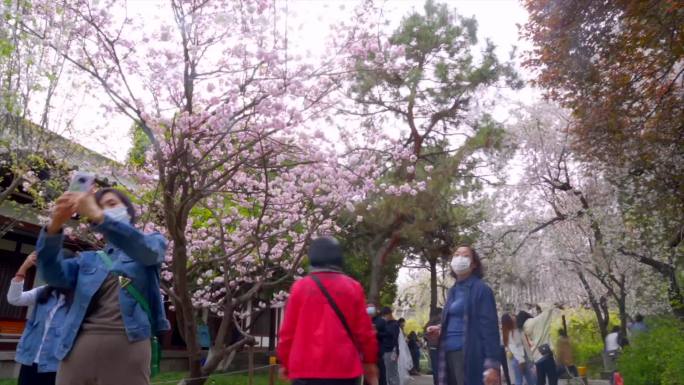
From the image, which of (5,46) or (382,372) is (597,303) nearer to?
(382,372)

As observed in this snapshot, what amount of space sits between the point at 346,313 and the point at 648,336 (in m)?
8.85

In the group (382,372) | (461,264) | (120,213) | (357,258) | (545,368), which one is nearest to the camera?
(120,213)

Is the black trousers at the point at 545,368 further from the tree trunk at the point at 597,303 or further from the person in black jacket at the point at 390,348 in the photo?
the tree trunk at the point at 597,303

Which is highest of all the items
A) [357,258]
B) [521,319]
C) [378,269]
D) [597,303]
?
[357,258]

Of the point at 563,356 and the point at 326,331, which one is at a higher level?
the point at 326,331

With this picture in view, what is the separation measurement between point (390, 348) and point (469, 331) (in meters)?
5.37

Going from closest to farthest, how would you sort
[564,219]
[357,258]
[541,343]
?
[541,343] → [564,219] → [357,258]

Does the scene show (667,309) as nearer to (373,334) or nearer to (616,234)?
(616,234)

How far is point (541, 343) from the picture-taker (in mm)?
8727

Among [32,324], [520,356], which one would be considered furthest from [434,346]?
[32,324]

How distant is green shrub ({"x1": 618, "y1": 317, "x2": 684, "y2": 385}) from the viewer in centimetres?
858

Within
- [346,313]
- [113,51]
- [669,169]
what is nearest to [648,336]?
[669,169]

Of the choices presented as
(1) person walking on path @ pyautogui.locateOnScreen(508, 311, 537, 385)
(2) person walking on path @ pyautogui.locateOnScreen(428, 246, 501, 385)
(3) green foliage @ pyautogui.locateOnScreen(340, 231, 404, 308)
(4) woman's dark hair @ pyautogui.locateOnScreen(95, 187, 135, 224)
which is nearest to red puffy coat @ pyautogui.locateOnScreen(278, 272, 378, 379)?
(4) woman's dark hair @ pyautogui.locateOnScreen(95, 187, 135, 224)

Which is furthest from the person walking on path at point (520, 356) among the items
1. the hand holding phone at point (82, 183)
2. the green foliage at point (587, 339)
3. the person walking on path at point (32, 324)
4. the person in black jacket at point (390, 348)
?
the green foliage at point (587, 339)
